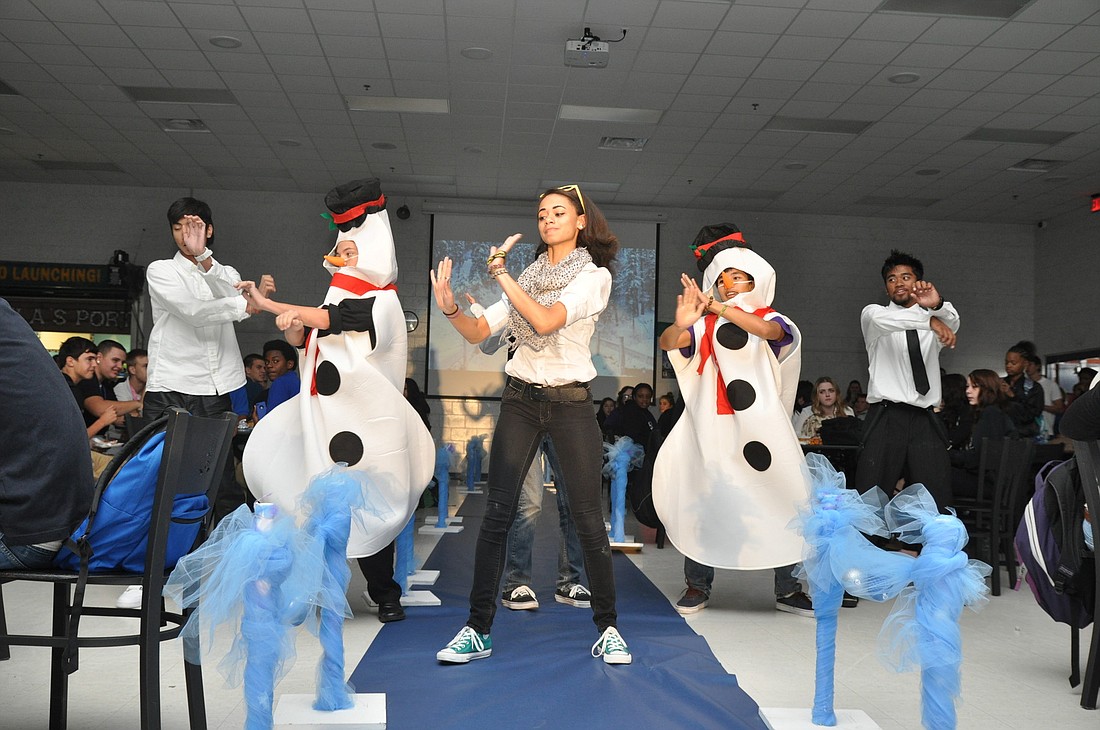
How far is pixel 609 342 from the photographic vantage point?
12781mm

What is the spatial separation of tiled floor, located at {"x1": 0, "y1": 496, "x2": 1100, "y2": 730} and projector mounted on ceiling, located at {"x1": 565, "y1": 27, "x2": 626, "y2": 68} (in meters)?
4.52

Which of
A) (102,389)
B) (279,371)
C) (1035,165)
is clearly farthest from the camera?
(1035,165)

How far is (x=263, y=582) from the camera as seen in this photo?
6.12ft

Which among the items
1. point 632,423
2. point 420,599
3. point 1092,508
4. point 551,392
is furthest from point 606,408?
point 1092,508

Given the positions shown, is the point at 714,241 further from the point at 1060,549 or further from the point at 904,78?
the point at 904,78

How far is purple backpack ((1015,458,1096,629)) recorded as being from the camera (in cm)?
291

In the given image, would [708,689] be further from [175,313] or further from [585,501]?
[175,313]

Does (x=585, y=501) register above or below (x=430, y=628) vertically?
above

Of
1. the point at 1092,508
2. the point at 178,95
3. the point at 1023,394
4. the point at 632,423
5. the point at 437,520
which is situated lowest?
the point at 437,520

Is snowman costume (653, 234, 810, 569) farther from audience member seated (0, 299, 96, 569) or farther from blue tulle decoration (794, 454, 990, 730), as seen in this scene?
audience member seated (0, 299, 96, 569)

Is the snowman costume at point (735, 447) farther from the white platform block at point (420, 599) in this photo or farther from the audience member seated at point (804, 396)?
the audience member seated at point (804, 396)

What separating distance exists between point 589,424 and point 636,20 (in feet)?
15.3

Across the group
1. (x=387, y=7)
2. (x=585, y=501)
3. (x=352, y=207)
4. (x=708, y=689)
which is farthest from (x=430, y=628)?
(x=387, y=7)

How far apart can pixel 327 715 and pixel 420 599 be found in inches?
63.1
